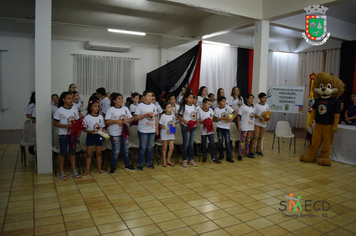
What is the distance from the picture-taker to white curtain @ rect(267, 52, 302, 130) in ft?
36.1

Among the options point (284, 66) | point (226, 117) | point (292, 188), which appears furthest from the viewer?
point (284, 66)

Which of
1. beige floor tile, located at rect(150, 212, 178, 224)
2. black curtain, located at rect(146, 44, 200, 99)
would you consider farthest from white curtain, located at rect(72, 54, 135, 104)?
beige floor tile, located at rect(150, 212, 178, 224)

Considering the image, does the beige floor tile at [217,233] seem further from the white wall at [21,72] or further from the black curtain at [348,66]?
the black curtain at [348,66]

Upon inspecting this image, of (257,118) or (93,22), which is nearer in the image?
(257,118)

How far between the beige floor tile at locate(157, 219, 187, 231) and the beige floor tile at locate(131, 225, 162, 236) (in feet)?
0.22

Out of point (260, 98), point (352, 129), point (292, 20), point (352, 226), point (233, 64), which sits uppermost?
point (292, 20)

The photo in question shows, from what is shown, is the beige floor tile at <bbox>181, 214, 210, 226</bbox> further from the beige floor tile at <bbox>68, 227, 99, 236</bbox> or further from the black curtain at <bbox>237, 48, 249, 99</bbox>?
the black curtain at <bbox>237, 48, 249, 99</bbox>

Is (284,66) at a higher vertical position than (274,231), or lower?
higher

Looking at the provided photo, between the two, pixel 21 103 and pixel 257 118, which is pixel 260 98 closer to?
pixel 257 118

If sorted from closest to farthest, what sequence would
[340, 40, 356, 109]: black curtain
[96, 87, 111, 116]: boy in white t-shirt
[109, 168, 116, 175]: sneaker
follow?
[109, 168, 116, 175]: sneaker → [96, 87, 111, 116]: boy in white t-shirt → [340, 40, 356, 109]: black curtain

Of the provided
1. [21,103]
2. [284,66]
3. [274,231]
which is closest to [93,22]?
[21,103]

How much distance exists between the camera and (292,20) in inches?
276

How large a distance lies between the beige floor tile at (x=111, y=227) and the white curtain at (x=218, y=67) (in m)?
7.37

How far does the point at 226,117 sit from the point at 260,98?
1115mm
